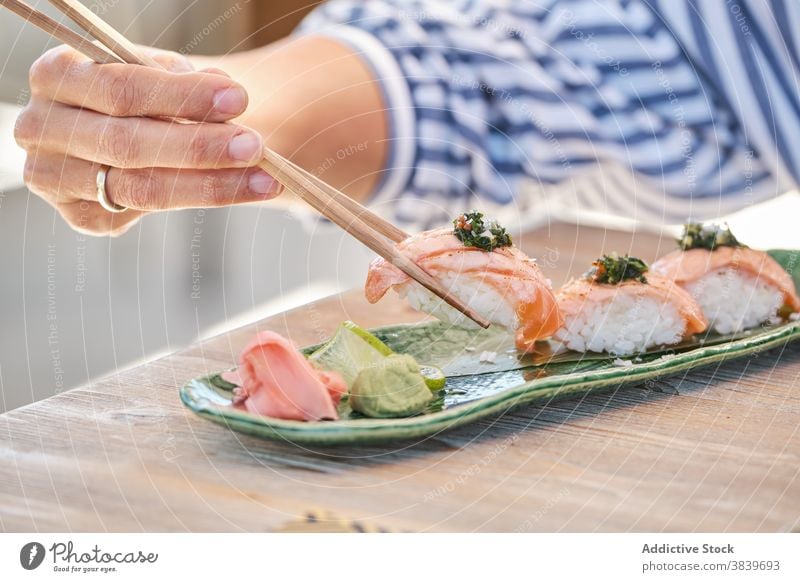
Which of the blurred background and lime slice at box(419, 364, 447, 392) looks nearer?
lime slice at box(419, 364, 447, 392)

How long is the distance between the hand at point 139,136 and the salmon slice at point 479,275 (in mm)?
157

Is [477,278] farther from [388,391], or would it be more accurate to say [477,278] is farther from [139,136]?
[139,136]

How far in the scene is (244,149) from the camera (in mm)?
897

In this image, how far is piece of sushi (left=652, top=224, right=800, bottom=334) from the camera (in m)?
1.12

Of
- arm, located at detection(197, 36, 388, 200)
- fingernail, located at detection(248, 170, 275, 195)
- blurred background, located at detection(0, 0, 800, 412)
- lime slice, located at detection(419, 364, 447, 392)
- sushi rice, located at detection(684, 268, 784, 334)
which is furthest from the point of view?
blurred background, located at detection(0, 0, 800, 412)

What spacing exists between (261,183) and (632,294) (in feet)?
1.43

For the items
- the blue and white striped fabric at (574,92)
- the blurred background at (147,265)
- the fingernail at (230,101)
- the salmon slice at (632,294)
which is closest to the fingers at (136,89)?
the fingernail at (230,101)

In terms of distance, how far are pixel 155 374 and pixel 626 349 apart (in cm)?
52

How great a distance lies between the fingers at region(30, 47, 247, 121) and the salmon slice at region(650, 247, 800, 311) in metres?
0.58

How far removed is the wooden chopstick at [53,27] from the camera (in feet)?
2.69

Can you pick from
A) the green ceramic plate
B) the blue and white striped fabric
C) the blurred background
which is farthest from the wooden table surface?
the blurred background

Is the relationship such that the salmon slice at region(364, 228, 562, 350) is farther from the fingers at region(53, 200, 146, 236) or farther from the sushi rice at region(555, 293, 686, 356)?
the fingers at region(53, 200, 146, 236)

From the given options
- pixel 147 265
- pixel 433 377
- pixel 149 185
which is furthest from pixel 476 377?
pixel 147 265

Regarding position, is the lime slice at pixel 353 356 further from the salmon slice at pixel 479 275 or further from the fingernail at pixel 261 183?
the fingernail at pixel 261 183
